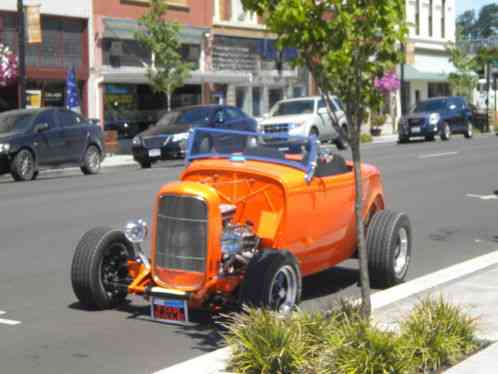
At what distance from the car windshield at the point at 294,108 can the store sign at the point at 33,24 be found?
378 inches

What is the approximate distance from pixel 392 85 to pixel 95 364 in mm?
37512

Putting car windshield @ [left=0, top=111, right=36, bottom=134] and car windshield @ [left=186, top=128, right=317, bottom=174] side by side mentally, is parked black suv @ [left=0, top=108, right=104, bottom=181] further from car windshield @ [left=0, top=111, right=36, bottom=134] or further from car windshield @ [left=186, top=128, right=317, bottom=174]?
car windshield @ [left=186, top=128, right=317, bottom=174]

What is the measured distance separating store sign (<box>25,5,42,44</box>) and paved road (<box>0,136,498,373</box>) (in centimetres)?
633

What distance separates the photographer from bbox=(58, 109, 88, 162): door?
23.2 m

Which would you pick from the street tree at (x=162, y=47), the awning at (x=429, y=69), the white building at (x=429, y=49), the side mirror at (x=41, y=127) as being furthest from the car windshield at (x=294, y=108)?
the white building at (x=429, y=49)

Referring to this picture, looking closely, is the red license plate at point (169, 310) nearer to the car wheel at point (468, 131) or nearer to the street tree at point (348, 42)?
the street tree at point (348, 42)

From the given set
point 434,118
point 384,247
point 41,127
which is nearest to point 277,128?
point 434,118

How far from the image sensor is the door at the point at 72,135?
76.1 feet

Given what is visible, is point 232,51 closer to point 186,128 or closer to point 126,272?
point 186,128

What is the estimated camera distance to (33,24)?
2800 cm

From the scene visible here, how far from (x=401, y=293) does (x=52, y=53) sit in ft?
85.9

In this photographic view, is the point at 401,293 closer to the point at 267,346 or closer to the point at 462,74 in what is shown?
the point at 267,346

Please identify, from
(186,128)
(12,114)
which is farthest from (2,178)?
(186,128)

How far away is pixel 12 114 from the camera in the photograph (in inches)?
902
